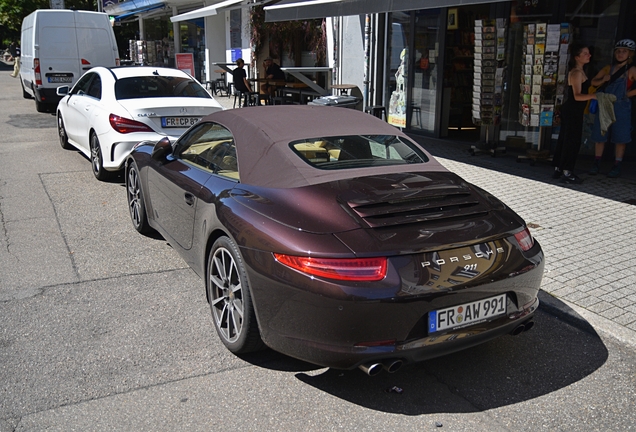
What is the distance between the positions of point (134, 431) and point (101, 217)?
4.21 m

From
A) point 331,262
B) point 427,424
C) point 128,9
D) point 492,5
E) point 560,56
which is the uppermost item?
point 128,9

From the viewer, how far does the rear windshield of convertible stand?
401 cm

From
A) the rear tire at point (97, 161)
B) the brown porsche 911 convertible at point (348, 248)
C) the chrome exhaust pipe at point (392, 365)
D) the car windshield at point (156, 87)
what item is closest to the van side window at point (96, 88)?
the car windshield at point (156, 87)

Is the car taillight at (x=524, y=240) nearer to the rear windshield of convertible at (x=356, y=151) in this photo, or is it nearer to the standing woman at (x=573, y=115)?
the rear windshield of convertible at (x=356, y=151)

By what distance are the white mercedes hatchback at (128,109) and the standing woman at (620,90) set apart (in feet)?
17.4

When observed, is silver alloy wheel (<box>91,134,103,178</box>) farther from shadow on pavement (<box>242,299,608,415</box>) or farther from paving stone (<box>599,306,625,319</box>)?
paving stone (<box>599,306,625,319</box>)

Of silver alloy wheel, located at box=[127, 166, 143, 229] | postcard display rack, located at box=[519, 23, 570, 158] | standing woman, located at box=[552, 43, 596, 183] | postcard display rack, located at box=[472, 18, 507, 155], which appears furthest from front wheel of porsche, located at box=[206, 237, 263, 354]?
postcard display rack, located at box=[472, 18, 507, 155]

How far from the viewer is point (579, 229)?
641 cm

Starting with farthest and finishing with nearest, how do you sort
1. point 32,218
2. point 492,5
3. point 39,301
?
point 492,5
point 32,218
point 39,301

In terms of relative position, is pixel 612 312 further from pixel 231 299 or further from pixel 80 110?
pixel 80 110

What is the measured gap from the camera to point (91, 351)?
384cm

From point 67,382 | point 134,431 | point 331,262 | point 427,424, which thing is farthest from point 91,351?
point 427,424

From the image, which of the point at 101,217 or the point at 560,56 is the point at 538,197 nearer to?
the point at 560,56

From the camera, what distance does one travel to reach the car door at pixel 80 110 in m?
8.90
